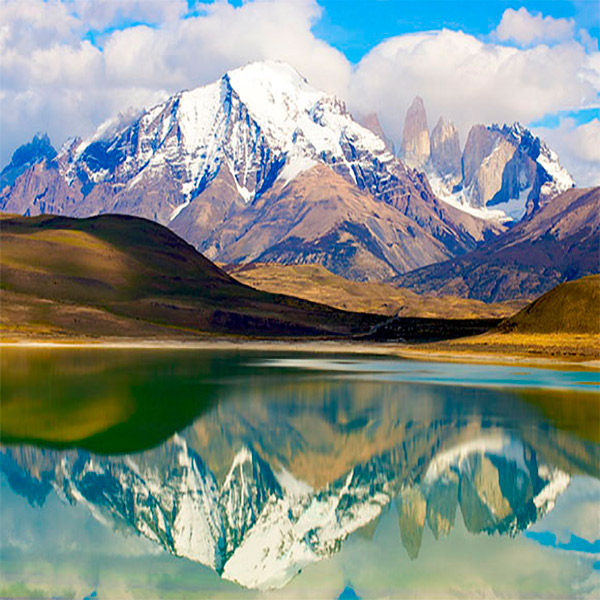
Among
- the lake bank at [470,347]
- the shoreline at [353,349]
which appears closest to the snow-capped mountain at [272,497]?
the shoreline at [353,349]

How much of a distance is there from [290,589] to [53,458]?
71.4ft

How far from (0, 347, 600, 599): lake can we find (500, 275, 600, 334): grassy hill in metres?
77.6

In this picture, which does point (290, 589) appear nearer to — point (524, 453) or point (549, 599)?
point (549, 599)

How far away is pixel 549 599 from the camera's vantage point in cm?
2575

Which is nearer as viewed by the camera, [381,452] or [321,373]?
[381,452]

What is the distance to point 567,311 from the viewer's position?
500 ft

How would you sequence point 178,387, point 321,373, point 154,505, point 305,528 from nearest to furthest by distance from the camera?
point 305,528 < point 154,505 < point 178,387 < point 321,373

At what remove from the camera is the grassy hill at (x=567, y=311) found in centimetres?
14800

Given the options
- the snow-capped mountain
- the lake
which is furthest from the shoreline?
the snow-capped mountain

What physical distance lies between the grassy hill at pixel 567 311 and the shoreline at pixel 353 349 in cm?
1390

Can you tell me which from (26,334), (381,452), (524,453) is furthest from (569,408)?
(26,334)

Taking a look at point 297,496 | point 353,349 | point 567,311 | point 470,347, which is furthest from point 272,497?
point 353,349

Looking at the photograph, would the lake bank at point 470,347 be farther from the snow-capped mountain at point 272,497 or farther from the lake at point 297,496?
the snow-capped mountain at point 272,497

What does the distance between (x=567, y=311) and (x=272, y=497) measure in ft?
410
